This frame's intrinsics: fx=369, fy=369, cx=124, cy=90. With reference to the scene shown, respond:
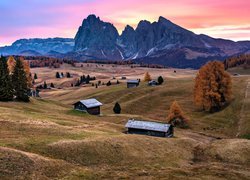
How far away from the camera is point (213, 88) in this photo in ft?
359

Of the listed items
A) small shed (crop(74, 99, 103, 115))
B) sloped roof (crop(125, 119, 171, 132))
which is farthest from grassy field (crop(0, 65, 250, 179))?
small shed (crop(74, 99, 103, 115))

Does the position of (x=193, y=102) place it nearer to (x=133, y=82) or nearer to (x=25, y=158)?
(x=133, y=82)

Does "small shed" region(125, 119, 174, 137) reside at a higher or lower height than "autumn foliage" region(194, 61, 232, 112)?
lower

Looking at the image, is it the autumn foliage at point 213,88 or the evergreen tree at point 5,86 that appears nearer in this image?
the evergreen tree at point 5,86

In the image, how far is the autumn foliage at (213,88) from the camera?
356 feet

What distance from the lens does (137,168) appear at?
5191 cm

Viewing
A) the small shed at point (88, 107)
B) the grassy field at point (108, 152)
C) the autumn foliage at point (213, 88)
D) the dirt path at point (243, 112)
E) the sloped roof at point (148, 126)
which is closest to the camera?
the grassy field at point (108, 152)

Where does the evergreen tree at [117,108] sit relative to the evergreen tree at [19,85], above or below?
below

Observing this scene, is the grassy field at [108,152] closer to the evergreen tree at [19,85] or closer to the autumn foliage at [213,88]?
the evergreen tree at [19,85]

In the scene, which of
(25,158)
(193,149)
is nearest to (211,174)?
(193,149)

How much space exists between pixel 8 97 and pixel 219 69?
61.6 metres

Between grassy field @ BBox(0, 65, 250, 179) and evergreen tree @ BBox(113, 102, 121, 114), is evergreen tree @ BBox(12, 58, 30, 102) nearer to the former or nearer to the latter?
grassy field @ BBox(0, 65, 250, 179)

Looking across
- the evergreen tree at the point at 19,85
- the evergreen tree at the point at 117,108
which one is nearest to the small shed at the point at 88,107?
the evergreen tree at the point at 117,108

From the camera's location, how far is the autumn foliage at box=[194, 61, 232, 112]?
109 metres
